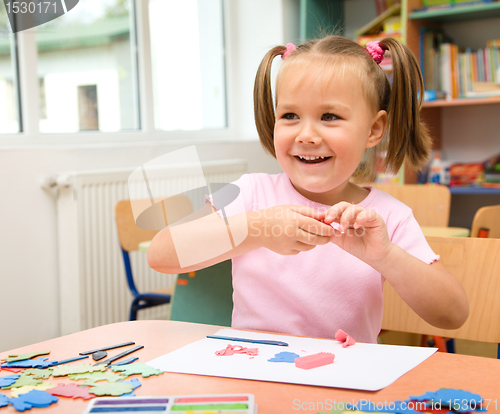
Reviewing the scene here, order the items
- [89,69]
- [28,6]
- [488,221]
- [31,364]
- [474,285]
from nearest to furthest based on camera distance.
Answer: [31,364] → [474,285] → [488,221] → [28,6] → [89,69]

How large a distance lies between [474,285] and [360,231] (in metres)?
0.33

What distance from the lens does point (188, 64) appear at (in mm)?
3023

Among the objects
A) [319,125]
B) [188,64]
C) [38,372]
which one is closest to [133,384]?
[38,372]

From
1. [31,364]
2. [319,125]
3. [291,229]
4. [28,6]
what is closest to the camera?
[31,364]

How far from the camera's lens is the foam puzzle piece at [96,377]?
0.59 meters

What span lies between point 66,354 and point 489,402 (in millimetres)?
491

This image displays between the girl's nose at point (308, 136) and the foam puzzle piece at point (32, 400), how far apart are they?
52 centimetres

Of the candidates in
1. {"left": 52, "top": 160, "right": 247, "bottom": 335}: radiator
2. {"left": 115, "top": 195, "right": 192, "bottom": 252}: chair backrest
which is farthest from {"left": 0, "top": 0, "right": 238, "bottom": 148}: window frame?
{"left": 115, "top": 195, "right": 192, "bottom": 252}: chair backrest

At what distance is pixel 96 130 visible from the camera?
2.54 meters

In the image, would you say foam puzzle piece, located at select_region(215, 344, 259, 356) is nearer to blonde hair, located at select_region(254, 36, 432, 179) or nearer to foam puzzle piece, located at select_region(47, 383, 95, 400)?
foam puzzle piece, located at select_region(47, 383, 95, 400)

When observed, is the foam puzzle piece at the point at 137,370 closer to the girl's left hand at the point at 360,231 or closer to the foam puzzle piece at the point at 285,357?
the foam puzzle piece at the point at 285,357

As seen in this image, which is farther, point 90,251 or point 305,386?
point 90,251

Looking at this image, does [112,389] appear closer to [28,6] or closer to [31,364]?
[31,364]

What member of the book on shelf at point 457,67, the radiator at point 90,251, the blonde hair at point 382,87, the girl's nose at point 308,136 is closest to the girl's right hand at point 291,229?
the girl's nose at point 308,136
